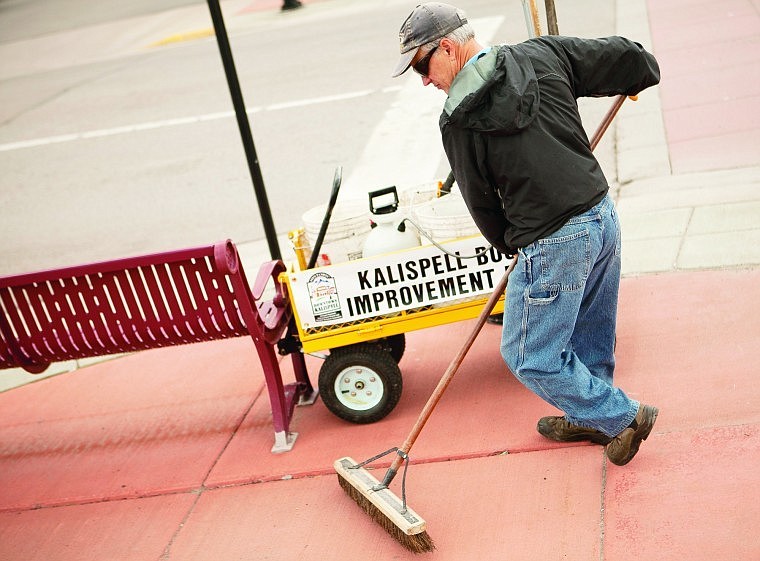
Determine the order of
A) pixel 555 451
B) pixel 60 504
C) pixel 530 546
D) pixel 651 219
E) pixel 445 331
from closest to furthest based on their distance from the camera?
pixel 530 546 < pixel 555 451 < pixel 60 504 < pixel 445 331 < pixel 651 219

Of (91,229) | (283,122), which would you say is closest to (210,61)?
(283,122)

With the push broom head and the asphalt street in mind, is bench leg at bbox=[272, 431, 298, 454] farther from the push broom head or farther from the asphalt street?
the asphalt street

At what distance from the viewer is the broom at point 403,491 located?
3.43 m

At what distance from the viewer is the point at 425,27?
3.16m

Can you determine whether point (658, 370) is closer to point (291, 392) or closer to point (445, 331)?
point (445, 331)

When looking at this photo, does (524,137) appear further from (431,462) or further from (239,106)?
(239,106)

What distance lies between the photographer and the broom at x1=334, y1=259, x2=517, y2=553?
3.43 meters

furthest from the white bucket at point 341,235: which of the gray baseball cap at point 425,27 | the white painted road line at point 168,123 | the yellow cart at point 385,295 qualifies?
the white painted road line at point 168,123

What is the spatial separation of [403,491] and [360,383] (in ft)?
3.39

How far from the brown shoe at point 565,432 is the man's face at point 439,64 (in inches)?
60.8

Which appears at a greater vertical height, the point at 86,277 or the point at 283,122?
the point at 86,277

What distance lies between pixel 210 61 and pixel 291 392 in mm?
11883

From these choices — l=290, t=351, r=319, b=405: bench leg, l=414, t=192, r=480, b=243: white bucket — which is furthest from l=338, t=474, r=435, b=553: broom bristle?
l=414, t=192, r=480, b=243: white bucket

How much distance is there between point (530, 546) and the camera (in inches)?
134
